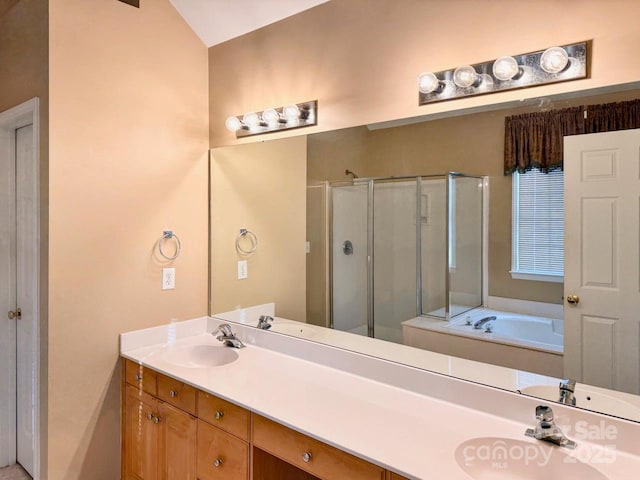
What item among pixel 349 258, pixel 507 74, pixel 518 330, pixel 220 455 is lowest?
pixel 220 455

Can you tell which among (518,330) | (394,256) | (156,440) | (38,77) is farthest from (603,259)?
A: (38,77)

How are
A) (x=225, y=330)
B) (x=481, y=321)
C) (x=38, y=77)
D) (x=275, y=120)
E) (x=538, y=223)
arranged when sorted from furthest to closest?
(x=225, y=330) < (x=275, y=120) < (x=38, y=77) < (x=481, y=321) < (x=538, y=223)

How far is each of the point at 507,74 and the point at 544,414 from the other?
1129 mm

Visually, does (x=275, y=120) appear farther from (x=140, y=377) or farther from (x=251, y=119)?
(x=140, y=377)

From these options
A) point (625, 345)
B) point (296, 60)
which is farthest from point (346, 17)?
point (625, 345)

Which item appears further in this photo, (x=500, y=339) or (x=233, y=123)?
(x=233, y=123)

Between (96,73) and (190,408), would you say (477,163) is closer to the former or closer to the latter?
(190,408)

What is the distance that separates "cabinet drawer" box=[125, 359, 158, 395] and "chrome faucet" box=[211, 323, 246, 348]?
41 cm

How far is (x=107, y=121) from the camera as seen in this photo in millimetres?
2170

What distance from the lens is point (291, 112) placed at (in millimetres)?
2213

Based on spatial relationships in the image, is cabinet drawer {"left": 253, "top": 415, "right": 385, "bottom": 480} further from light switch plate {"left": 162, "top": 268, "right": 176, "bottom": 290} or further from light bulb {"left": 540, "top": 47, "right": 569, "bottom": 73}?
light bulb {"left": 540, "top": 47, "right": 569, "bottom": 73}

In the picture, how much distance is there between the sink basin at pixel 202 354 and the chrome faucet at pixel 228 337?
33 millimetres

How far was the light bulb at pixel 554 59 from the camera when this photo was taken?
1433mm

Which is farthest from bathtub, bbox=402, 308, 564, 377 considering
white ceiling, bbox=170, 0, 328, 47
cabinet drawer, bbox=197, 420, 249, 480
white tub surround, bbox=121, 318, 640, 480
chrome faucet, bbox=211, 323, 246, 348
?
white ceiling, bbox=170, 0, 328, 47
